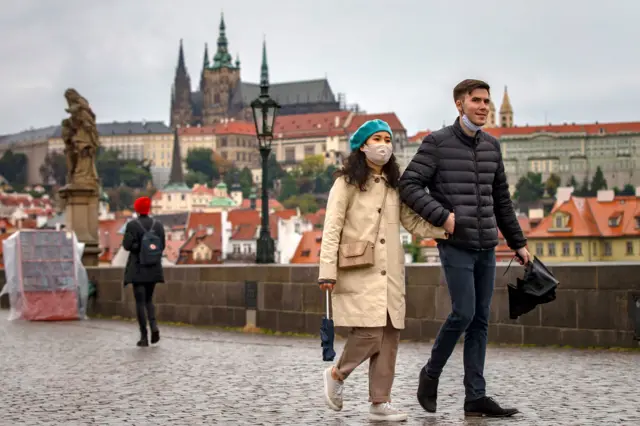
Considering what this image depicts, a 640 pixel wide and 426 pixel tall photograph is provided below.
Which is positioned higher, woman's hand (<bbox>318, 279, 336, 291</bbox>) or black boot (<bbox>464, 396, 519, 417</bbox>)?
woman's hand (<bbox>318, 279, 336, 291</bbox>)

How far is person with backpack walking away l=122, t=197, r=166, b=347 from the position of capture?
1170 centimetres

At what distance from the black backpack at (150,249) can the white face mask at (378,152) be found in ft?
18.1

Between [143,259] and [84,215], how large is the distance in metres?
9.42

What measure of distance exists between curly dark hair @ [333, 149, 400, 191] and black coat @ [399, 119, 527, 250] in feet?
0.21

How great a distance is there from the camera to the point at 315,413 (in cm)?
658

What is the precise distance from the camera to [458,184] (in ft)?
21.1

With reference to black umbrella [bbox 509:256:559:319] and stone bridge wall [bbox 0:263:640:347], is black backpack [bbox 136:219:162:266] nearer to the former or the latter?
stone bridge wall [bbox 0:263:640:347]

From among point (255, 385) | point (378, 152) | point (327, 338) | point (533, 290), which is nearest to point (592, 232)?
point (255, 385)

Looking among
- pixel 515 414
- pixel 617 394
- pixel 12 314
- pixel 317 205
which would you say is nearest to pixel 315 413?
pixel 515 414

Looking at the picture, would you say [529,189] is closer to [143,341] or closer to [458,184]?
[143,341]

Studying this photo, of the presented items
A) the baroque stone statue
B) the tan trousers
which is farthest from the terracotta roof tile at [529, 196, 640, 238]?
the tan trousers

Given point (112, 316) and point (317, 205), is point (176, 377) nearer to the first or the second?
point (112, 316)

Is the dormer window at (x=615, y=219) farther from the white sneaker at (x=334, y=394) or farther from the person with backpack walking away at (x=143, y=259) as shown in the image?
the white sneaker at (x=334, y=394)

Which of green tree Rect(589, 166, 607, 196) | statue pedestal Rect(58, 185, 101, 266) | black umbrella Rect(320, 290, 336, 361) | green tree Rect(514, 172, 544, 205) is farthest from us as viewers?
green tree Rect(514, 172, 544, 205)
